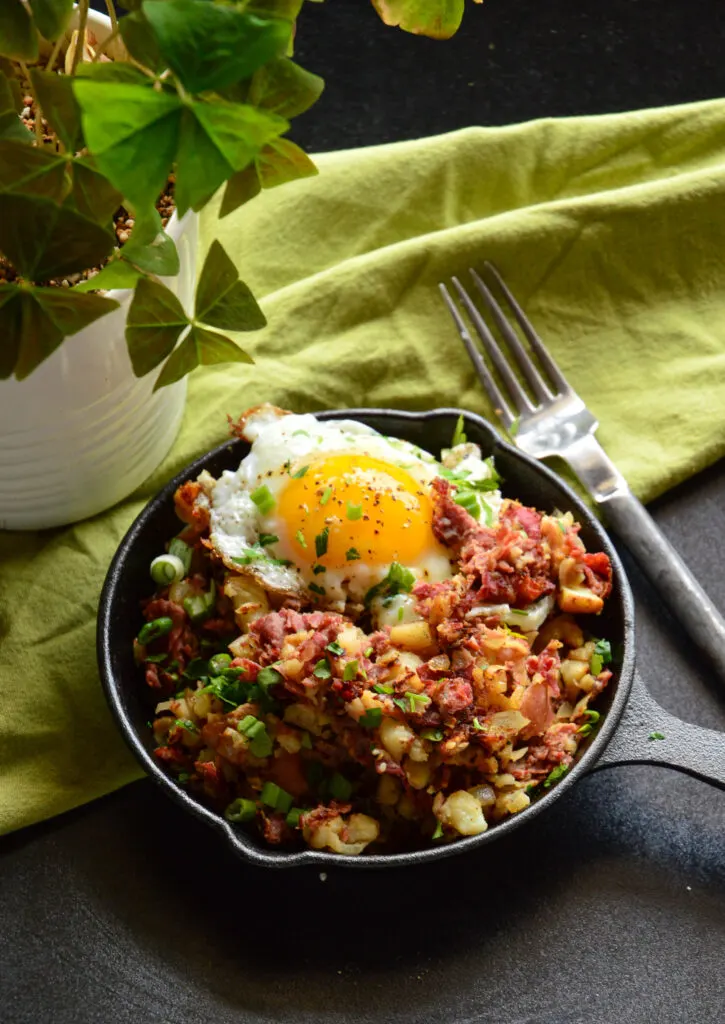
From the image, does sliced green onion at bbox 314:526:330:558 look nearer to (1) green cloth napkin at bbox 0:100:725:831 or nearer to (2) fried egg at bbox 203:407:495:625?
(2) fried egg at bbox 203:407:495:625

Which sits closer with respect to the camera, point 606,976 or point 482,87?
point 606,976

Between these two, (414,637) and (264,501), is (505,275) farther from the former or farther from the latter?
(414,637)

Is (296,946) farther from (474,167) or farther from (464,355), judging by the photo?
(474,167)

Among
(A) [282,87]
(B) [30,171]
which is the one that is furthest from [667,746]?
(B) [30,171]

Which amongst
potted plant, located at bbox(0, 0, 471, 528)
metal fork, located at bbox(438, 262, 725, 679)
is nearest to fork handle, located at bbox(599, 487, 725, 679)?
metal fork, located at bbox(438, 262, 725, 679)

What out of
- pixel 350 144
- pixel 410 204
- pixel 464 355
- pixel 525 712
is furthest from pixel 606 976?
pixel 350 144

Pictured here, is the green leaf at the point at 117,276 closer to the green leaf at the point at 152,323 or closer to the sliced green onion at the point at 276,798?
the green leaf at the point at 152,323
